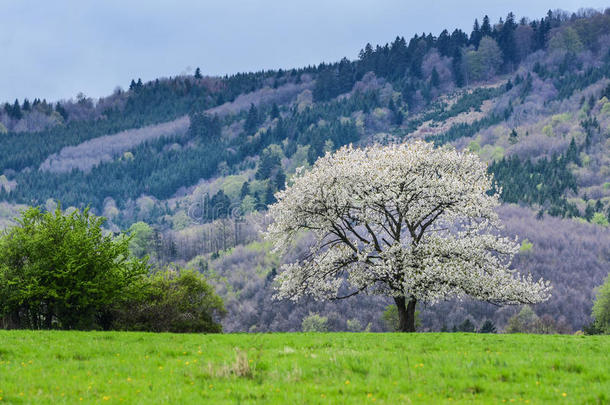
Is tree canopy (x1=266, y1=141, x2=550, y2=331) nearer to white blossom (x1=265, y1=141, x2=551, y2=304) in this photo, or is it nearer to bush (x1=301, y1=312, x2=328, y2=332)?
white blossom (x1=265, y1=141, x2=551, y2=304)

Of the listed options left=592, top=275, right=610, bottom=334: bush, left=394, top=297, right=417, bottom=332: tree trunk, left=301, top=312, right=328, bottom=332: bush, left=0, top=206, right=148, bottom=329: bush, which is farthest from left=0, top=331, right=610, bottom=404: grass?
left=301, top=312, right=328, bottom=332: bush

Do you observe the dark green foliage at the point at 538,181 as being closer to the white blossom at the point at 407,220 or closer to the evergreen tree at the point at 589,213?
the evergreen tree at the point at 589,213

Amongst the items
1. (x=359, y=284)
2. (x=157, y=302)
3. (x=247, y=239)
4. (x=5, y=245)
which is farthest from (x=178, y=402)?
(x=247, y=239)

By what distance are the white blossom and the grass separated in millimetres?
15375

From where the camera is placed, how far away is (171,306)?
36.2m

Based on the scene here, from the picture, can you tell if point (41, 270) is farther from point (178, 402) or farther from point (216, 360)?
point (178, 402)

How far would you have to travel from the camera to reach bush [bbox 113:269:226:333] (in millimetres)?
Result: 32781

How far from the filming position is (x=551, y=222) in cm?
13975

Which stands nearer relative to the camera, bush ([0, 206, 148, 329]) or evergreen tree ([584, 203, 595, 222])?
bush ([0, 206, 148, 329])

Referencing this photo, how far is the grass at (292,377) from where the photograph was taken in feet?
30.5

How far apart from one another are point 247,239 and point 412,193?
478ft

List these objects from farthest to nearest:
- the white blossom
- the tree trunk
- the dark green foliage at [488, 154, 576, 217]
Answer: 1. the dark green foliage at [488, 154, 576, 217]
2. the tree trunk
3. the white blossom

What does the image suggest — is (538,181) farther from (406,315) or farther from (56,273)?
(56,273)

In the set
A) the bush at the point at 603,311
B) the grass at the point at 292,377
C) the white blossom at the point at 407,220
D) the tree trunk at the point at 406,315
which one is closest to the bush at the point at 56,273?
the white blossom at the point at 407,220
